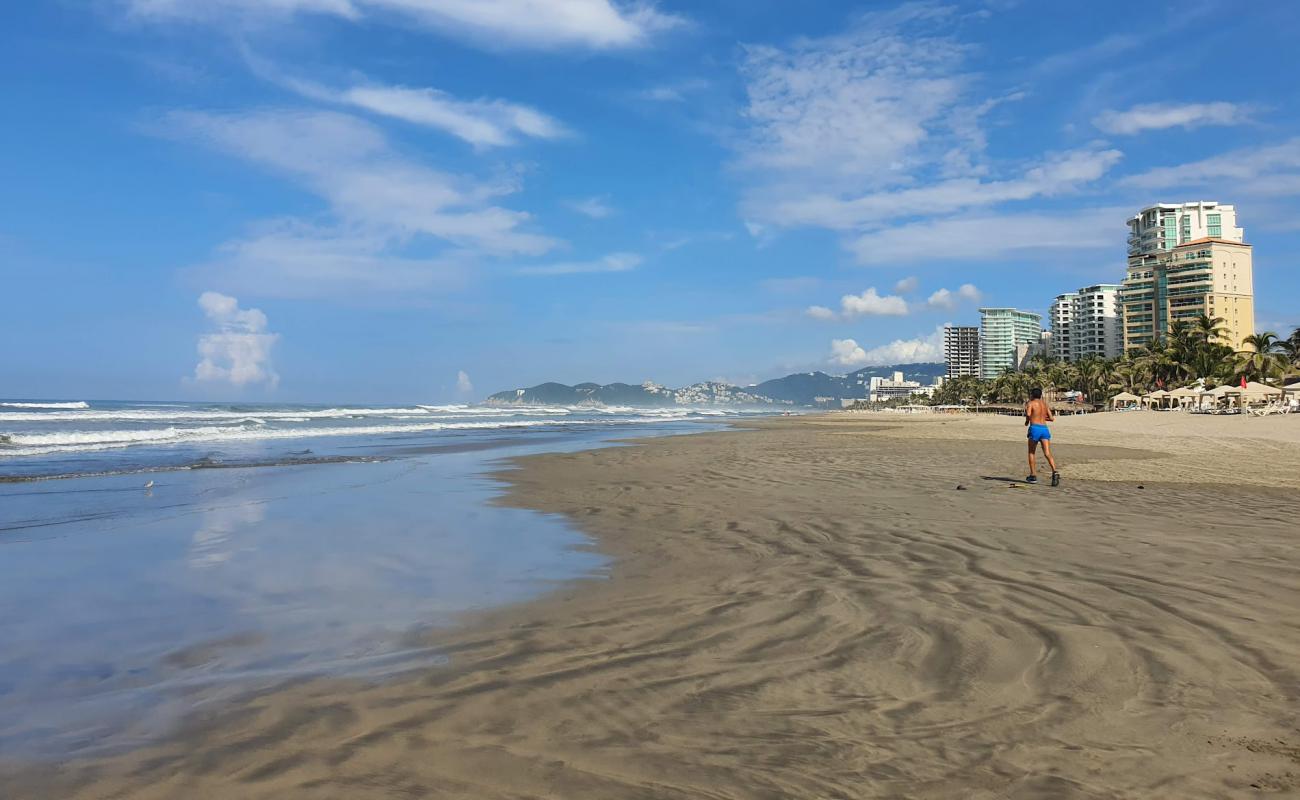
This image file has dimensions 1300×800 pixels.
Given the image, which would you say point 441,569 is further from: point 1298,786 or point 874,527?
point 1298,786

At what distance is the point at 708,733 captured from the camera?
3.26m

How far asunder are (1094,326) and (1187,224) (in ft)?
83.9

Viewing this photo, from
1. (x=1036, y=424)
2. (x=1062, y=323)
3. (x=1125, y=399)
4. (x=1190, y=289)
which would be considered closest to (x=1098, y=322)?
(x=1062, y=323)

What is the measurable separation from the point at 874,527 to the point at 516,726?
606 centimetres

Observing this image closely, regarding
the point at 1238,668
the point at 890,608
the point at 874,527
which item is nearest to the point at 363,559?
the point at 890,608

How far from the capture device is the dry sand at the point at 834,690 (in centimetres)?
288

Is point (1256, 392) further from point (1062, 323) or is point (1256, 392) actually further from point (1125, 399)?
point (1062, 323)

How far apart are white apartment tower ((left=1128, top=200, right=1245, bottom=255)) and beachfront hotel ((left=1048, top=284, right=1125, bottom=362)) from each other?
11949 millimetres

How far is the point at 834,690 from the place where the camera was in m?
3.72

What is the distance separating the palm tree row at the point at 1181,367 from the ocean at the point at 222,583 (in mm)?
67350

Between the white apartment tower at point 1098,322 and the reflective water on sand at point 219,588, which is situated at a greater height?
the white apartment tower at point 1098,322

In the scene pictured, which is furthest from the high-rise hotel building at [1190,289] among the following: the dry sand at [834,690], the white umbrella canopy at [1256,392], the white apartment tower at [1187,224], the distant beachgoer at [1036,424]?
the dry sand at [834,690]

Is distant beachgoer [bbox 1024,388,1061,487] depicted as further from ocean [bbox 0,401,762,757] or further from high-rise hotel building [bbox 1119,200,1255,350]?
high-rise hotel building [bbox 1119,200,1255,350]

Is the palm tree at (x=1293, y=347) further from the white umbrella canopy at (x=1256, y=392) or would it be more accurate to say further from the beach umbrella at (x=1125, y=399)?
the white umbrella canopy at (x=1256, y=392)
